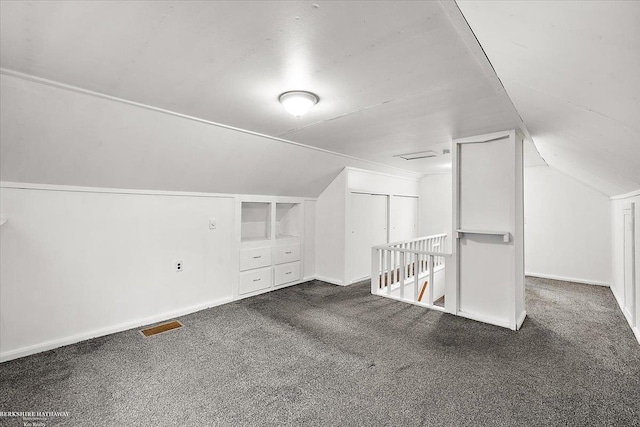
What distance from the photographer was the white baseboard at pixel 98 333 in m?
2.52

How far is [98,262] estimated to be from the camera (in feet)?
9.72

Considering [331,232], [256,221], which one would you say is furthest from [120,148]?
[331,232]

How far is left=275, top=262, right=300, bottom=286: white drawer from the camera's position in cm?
467

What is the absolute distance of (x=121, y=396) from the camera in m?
2.00

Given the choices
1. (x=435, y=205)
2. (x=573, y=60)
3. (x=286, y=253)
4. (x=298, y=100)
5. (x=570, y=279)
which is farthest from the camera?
(x=435, y=205)

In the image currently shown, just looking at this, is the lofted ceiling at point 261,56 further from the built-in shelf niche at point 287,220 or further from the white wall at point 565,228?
the white wall at point 565,228

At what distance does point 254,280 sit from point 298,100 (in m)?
2.96

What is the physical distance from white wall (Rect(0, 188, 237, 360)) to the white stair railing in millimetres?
2359

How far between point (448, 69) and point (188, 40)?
152cm

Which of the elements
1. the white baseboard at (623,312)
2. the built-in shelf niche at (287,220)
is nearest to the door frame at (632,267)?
the white baseboard at (623,312)

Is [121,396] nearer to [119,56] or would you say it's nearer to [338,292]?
[119,56]

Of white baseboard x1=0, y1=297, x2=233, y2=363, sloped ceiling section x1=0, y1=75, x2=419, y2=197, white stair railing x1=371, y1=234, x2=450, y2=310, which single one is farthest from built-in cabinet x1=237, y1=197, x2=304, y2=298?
white stair railing x1=371, y1=234, x2=450, y2=310

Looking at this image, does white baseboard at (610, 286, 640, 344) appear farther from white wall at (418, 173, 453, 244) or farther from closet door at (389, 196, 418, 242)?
closet door at (389, 196, 418, 242)

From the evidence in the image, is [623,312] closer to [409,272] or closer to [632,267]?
[632,267]
